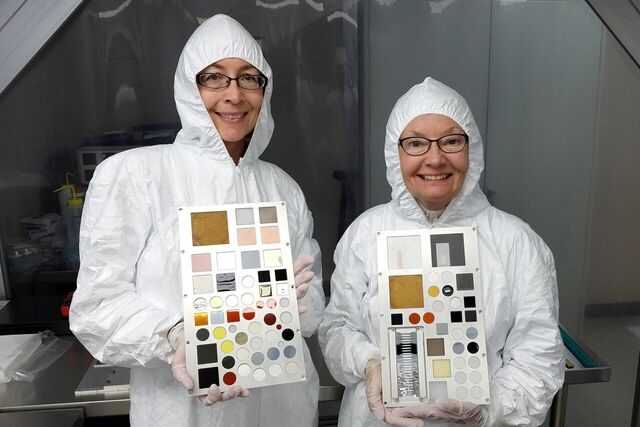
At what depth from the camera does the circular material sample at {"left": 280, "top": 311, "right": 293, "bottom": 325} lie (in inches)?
42.6

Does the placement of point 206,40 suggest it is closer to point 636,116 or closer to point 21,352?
point 21,352

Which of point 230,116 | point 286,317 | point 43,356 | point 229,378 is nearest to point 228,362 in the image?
point 229,378

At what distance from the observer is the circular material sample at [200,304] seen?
1050 mm

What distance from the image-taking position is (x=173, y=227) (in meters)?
1.16

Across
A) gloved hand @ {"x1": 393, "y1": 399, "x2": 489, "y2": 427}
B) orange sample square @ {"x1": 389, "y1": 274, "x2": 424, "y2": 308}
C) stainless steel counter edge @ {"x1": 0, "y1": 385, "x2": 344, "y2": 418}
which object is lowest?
stainless steel counter edge @ {"x1": 0, "y1": 385, "x2": 344, "y2": 418}

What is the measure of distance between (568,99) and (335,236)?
2.85ft

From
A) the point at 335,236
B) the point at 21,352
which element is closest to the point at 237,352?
the point at 21,352

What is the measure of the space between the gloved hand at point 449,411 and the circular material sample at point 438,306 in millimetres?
159

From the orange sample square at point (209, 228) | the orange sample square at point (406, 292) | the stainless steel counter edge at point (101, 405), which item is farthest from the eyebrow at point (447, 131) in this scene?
the stainless steel counter edge at point (101, 405)

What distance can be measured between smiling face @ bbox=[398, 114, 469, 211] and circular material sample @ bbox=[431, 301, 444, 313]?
21 centimetres

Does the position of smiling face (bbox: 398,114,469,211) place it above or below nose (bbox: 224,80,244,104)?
below

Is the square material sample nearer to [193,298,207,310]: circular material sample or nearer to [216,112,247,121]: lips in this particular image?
[193,298,207,310]: circular material sample

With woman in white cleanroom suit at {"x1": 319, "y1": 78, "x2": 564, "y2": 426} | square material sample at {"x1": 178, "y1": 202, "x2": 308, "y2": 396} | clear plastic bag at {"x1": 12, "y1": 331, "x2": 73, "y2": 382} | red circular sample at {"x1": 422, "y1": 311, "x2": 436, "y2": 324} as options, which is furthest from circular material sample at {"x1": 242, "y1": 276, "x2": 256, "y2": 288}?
clear plastic bag at {"x1": 12, "y1": 331, "x2": 73, "y2": 382}

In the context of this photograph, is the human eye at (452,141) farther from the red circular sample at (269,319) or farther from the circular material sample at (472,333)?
the red circular sample at (269,319)
